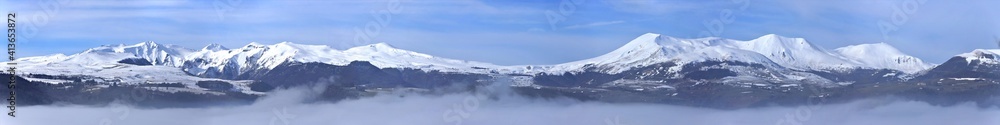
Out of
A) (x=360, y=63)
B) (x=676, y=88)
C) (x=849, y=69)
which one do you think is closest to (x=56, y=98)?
(x=360, y=63)

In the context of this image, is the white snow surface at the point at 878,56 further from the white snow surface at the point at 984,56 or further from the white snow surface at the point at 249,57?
the white snow surface at the point at 249,57

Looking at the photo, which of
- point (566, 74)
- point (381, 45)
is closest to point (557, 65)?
point (566, 74)

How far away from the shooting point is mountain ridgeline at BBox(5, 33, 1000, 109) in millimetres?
7371

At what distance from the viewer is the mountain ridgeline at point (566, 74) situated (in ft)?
24.2

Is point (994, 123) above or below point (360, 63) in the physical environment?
below

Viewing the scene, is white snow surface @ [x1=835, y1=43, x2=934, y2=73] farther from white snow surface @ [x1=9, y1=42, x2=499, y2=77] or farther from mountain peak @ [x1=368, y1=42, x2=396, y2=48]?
mountain peak @ [x1=368, y1=42, x2=396, y2=48]

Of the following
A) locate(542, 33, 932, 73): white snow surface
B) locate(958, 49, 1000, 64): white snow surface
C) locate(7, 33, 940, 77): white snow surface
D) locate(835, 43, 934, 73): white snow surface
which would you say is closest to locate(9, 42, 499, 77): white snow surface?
locate(7, 33, 940, 77): white snow surface

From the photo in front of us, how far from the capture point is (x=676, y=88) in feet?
25.7

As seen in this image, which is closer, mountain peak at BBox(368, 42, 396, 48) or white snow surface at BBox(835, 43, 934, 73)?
mountain peak at BBox(368, 42, 396, 48)

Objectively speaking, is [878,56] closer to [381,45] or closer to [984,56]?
[984,56]

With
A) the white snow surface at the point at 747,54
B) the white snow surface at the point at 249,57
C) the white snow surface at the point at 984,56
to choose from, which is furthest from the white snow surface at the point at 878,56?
the white snow surface at the point at 249,57

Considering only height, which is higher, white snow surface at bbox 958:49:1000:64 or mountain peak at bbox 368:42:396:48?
mountain peak at bbox 368:42:396:48

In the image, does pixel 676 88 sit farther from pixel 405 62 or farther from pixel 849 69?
pixel 405 62

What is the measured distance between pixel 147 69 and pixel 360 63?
1525 millimetres
